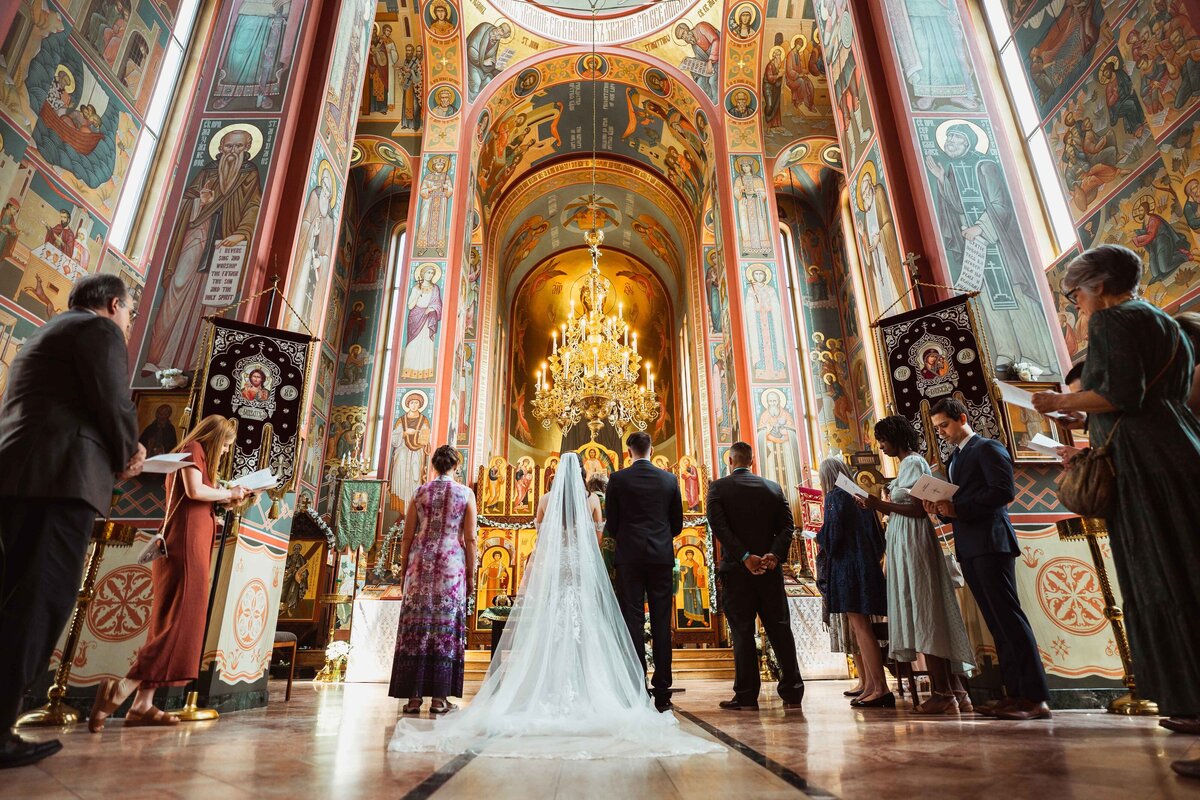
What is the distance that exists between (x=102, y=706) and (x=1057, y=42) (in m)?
8.11

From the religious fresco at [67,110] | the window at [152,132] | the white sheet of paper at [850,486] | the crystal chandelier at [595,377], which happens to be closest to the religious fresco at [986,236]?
the white sheet of paper at [850,486]

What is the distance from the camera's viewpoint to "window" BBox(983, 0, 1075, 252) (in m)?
7.12

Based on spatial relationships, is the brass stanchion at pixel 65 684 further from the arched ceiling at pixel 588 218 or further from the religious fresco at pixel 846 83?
the arched ceiling at pixel 588 218

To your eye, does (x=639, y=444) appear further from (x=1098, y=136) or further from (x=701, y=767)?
(x=1098, y=136)

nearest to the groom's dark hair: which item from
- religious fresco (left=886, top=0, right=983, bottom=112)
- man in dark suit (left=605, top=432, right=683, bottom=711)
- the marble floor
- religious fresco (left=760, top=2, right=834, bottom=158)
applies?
man in dark suit (left=605, top=432, right=683, bottom=711)

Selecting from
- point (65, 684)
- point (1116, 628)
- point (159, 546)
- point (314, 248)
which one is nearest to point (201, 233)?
point (314, 248)

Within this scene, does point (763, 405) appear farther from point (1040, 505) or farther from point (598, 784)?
point (598, 784)

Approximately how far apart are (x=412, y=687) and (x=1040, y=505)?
3784 mm

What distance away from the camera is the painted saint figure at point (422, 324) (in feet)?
31.1

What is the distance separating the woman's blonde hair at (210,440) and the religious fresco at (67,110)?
285 cm

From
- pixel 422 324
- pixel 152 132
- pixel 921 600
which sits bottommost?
pixel 921 600

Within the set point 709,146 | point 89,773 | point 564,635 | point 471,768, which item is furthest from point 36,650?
point 709,146

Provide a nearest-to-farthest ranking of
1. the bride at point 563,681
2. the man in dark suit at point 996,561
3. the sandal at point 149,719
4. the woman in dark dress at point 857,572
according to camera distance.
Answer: the bride at point 563,681 < the man in dark suit at point 996,561 < the sandal at point 149,719 < the woman in dark dress at point 857,572

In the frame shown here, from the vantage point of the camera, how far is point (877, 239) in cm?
565
